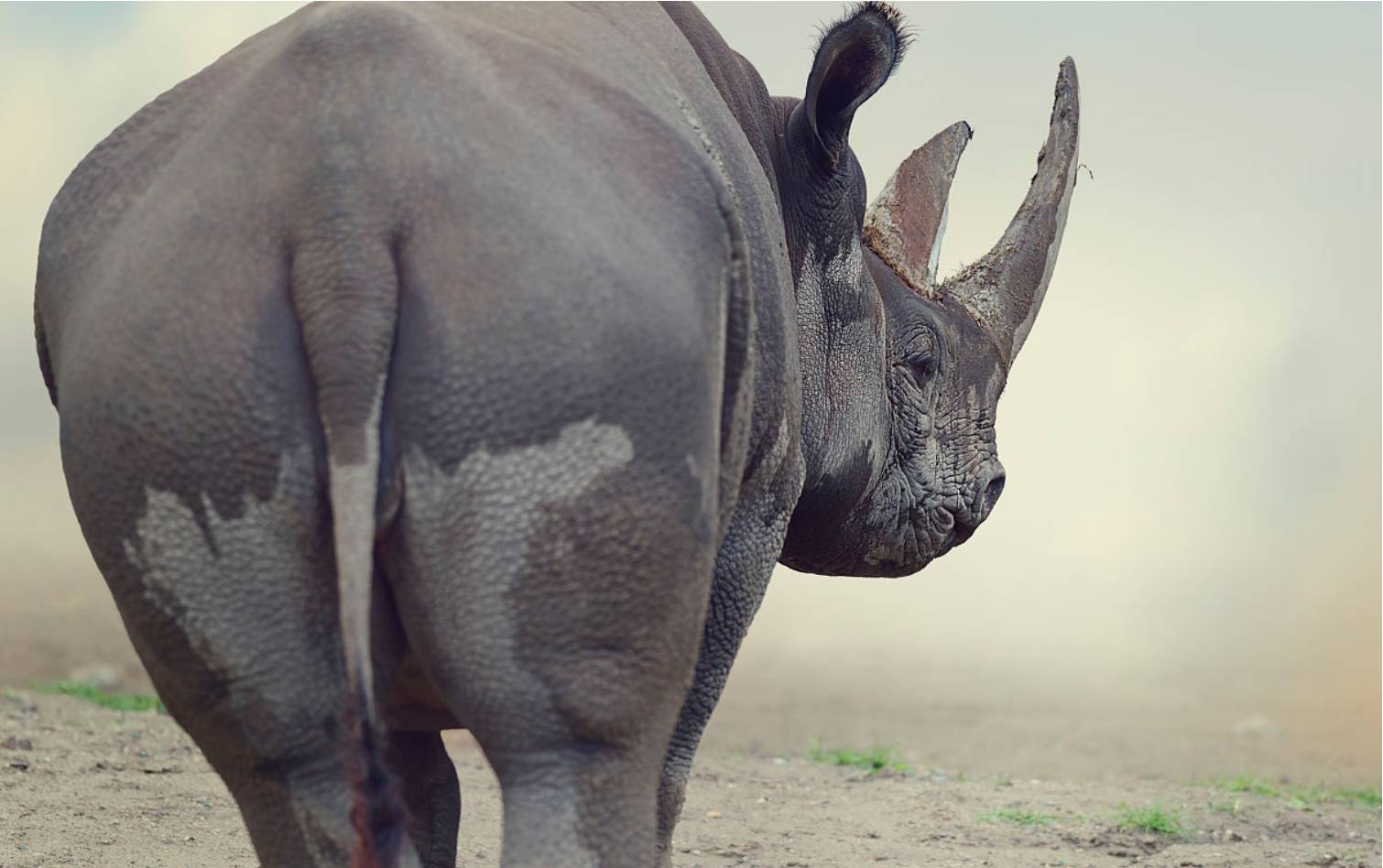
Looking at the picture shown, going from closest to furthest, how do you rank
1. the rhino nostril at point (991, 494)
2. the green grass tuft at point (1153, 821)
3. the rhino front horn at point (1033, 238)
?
1. the rhino nostril at point (991, 494)
2. the rhino front horn at point (1033, 238)
3. the green grass tuft at point (1153, 821)

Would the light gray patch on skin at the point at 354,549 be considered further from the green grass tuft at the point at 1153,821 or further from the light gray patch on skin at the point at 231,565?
the green grass tuft at the point at 1153,821

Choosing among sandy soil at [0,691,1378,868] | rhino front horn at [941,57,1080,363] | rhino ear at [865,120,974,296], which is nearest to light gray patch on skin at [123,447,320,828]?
rhino ear at [865,120,974,296]

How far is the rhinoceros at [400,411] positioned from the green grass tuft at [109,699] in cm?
529

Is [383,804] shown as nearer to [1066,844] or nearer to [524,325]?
[524,325]

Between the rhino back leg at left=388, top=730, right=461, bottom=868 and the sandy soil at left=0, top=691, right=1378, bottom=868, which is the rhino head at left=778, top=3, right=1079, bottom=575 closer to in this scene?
the rhino back leg at left=388, top=730, right=461, bottom=868

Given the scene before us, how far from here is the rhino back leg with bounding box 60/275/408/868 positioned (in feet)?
7.23

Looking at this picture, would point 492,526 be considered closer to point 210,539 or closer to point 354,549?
point 354,549

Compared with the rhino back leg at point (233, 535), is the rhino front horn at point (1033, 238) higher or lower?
higher

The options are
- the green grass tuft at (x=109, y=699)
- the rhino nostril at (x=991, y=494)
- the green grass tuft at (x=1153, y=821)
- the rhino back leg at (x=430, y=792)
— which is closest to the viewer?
the rhino back leg at (x=430, y=792)

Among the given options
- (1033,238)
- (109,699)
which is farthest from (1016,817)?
(109,699)

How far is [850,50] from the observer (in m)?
3.51

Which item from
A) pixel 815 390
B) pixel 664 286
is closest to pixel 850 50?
pixel 815 390

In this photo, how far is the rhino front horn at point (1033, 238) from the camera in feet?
15.4

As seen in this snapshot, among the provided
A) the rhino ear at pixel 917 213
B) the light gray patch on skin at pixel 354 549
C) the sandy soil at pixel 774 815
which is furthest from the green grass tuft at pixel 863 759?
the light gray patch on skin at pixel 354 549
